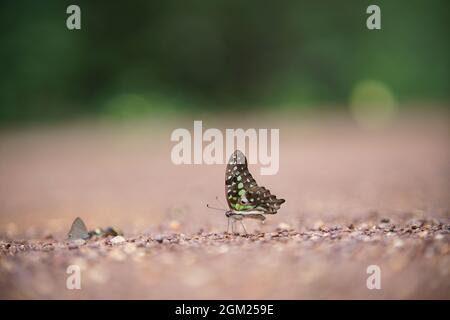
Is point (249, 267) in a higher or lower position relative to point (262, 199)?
lower

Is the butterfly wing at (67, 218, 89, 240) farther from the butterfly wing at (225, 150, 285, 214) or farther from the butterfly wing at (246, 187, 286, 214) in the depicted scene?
the butterfly wing at (246, 187, 286, 214)

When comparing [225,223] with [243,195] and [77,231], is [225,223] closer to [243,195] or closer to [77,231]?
[243,195]

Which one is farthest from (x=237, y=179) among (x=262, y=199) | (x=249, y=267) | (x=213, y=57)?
(x=213, y=57)

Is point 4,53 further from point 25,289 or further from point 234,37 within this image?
point 25,289

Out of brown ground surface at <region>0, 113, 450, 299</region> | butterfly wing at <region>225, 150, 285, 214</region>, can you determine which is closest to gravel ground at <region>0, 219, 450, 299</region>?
brown ground surface at <region>0, 113, 450, 299</region>

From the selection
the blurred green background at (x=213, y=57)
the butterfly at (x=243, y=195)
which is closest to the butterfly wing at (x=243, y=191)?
the butterfly at (x=243, y=195)

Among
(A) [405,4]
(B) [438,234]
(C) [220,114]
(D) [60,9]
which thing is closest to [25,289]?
(B) [438,234]

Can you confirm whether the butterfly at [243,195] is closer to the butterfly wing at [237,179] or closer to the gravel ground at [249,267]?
the butterfly wing at [237,179]

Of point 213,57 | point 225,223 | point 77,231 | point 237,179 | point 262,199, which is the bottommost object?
point 225,223
